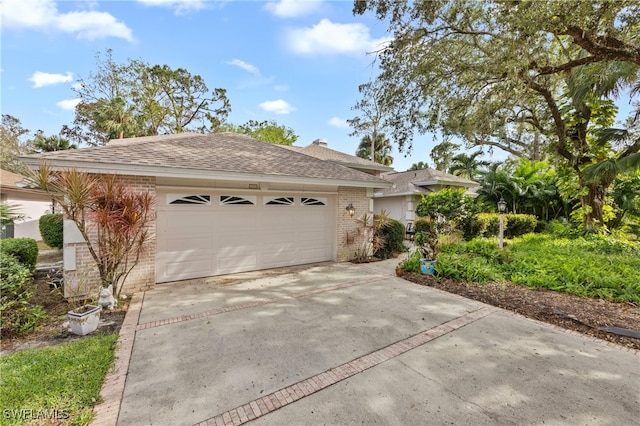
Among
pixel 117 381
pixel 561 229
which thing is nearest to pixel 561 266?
pixel 561 229

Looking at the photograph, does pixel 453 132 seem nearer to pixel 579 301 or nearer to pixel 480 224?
pixel 480 224

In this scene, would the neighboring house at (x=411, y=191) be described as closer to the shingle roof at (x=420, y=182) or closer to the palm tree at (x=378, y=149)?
the shingle roof at (x=420, y=182)

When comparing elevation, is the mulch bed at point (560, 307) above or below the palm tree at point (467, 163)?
below

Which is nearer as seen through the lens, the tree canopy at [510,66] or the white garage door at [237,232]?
the tree canopy at [510,66]

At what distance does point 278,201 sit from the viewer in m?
8.00

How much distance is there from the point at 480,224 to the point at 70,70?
26701 millimetres

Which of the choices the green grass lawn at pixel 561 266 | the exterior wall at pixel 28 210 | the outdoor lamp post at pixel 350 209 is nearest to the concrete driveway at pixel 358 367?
the green grass lawn at pixel 561 266

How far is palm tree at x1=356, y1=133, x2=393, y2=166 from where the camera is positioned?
2962 centimetres

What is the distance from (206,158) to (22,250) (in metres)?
4.62

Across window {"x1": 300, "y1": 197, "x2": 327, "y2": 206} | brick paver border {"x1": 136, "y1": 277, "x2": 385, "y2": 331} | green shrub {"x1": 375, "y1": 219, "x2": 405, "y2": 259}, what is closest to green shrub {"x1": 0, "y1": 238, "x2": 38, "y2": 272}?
brick paver border {"x1": 136, "y1": 277, "x2": 385, "y2": 331}

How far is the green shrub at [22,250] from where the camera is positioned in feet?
19.5

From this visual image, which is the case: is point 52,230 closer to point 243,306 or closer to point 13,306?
point 13,306

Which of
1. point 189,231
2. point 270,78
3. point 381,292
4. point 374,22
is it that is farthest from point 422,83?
point 270,78

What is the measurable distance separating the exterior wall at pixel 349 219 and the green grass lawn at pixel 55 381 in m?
6.40
